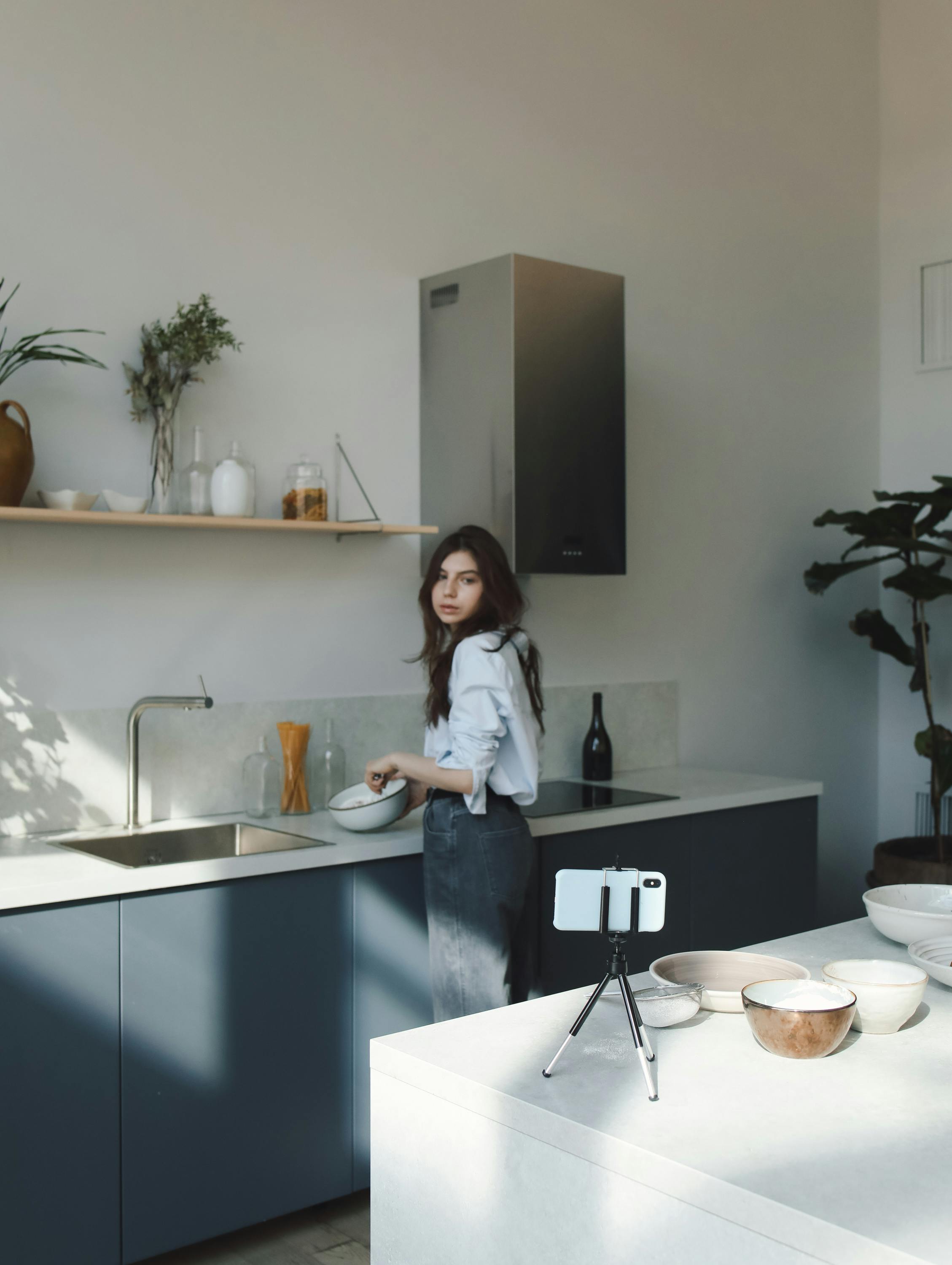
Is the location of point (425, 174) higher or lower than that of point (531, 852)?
higher

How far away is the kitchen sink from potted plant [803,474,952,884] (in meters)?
2.52

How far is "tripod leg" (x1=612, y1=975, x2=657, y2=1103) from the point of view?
126 cm

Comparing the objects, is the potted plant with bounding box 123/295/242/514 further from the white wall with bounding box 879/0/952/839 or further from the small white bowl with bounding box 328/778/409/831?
the white wall with bounding box 879/0/952/839

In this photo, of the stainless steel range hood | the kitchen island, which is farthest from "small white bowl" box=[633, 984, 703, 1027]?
the stainless steel range hood

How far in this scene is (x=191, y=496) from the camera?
3.06 m

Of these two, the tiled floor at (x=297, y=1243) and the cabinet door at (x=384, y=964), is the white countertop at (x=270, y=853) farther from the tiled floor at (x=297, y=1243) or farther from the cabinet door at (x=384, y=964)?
the tiled floor at (x=297, y=1243)

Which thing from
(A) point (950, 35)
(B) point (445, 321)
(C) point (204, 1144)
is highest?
(A) point (950, 35)

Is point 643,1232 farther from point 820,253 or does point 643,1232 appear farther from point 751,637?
point 820,253

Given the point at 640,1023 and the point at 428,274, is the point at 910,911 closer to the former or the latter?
the point at 640,1023

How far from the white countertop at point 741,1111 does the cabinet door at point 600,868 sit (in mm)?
1526

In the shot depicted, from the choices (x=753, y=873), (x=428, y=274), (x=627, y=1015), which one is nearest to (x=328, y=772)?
(x=753, y=873)

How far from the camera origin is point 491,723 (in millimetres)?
2746

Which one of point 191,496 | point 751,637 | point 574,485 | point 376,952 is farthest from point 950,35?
point 376,952

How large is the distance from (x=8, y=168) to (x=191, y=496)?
868 millimetres
